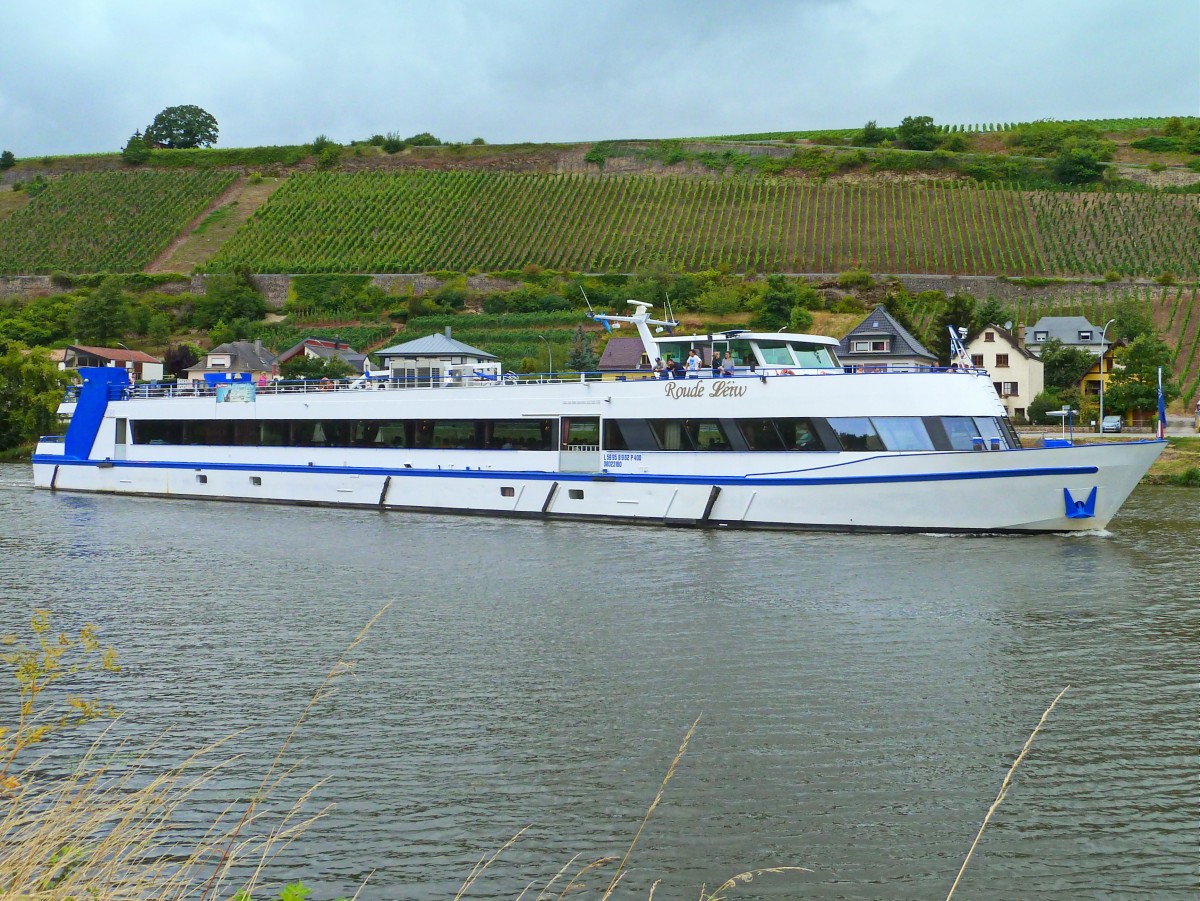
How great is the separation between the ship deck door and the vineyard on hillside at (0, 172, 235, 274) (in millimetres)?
83658

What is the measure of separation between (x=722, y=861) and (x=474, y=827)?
6.50 feet

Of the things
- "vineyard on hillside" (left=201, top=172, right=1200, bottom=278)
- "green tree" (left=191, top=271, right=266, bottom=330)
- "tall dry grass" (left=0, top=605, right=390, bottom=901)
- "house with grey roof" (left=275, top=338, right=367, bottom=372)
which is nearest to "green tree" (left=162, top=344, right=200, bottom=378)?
"house with grey roof" (left=275, top=338, right=367, bottom=372)

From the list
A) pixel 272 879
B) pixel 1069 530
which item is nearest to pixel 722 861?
pixel 272 879

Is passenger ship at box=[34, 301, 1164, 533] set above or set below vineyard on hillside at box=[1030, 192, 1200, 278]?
below

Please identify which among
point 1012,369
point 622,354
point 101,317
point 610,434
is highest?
point 101,317

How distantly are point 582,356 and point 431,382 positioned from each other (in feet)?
108

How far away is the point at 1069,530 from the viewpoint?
23.2 metres

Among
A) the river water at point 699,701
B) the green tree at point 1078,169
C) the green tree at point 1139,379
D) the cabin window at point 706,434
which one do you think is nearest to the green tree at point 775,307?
the green tree at point 1139,379

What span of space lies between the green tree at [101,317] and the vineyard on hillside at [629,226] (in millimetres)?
11700

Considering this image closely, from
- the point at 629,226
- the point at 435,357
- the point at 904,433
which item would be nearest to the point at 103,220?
the point at 629,226

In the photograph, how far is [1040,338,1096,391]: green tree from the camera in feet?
205

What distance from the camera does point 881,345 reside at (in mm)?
62031

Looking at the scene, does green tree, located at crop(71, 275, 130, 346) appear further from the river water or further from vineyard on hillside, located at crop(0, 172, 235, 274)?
the river water

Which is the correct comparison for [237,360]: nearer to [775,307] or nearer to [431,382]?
[775,307]
